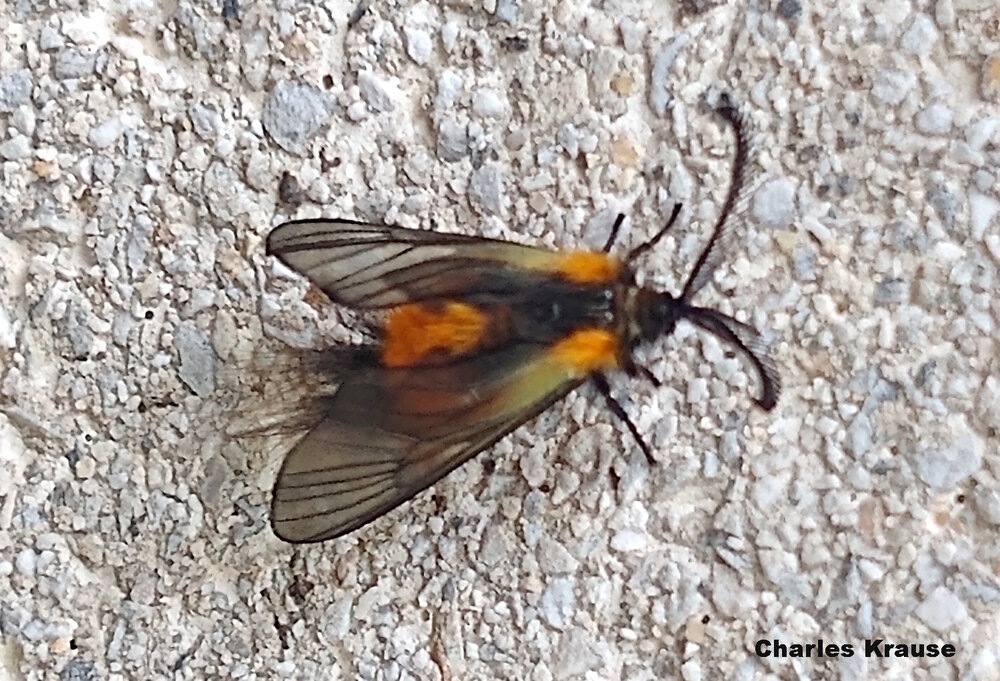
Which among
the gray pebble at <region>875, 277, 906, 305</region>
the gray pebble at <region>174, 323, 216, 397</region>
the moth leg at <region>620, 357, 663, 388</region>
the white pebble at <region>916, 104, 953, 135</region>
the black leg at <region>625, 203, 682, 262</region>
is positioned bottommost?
the moth leg at <region>620, 357, 663, 388</region>

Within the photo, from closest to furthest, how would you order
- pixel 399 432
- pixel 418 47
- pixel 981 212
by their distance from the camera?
1. pixel 399 432
2. pixel 981 212
3. pixel 418 47

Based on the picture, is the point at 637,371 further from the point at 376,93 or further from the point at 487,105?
the point at 376,93

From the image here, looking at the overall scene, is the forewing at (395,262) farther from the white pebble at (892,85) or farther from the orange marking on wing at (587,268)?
the white pebble at (892,85)

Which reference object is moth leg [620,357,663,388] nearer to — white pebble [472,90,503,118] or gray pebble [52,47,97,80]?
white pebble [472,90,503,118]

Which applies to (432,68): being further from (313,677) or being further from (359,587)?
Result: (313,677)

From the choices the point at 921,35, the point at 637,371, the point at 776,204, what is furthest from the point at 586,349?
the point at 921,35

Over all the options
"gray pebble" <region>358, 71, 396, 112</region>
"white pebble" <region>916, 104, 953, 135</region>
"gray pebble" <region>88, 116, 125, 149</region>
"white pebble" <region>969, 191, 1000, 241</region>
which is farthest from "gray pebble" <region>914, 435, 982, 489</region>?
"gray pebble" <region>88, 116, 125, 149</region>
